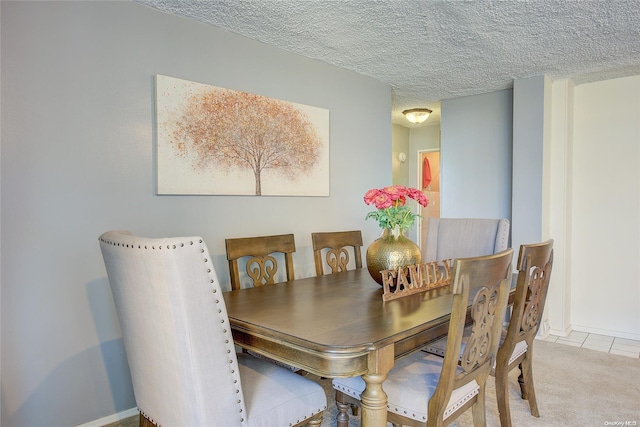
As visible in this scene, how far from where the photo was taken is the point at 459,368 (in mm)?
1724

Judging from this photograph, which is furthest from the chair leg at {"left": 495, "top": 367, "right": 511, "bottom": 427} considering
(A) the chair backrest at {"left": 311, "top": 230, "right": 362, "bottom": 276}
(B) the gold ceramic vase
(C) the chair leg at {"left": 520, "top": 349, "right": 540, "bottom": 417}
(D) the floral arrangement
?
(A) the chair backrest at {"left": 311, "top": 230, "right": 362, "bottom": 276}

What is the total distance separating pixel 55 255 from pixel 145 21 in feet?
4.37

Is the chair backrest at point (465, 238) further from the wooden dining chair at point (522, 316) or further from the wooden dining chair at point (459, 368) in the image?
the wooden dining chair at point (459, 368)

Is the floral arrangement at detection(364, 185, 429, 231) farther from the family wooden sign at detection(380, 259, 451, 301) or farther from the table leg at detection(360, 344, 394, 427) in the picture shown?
the table leg at detection(360, 344, 394, 427)

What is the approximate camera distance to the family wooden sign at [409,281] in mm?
1902

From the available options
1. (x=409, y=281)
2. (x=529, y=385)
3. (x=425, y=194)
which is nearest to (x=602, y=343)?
(x=529, y=385)

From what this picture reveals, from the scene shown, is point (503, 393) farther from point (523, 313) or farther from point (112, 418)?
point (112, 418)

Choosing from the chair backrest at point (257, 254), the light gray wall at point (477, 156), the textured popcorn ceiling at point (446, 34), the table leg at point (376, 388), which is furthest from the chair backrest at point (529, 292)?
the light gray wall at point (477, 156)

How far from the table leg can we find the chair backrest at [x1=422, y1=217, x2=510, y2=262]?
1.54 m

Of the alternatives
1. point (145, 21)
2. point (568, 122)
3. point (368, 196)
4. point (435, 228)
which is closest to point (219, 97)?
point (145, 21)

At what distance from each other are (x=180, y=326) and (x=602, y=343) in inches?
149

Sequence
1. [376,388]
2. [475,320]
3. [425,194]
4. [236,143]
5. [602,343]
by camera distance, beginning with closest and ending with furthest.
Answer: [376,388] → [475,320] → [236,143] → [602,343] → [425,194]

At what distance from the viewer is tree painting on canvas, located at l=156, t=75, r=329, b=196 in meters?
2.45

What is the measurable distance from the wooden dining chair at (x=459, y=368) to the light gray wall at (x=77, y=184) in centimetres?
134
